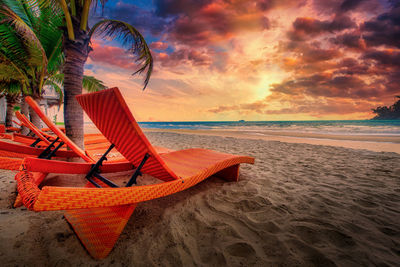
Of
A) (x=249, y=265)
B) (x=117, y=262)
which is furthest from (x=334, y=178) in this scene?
(x=117, y=262)

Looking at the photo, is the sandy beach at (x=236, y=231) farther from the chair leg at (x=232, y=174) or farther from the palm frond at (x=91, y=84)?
the palm frond at (x=91, y=84)

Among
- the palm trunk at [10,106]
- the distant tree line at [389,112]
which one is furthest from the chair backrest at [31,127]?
the distant tree line at [389,112]

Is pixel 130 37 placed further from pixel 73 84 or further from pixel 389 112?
pixel 389 112

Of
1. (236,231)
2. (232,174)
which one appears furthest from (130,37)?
(236,231)

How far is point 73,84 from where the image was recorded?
2.79 meters

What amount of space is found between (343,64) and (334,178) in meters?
27.9

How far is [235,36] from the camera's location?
31.3 feet

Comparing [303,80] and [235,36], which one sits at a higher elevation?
[303,80]

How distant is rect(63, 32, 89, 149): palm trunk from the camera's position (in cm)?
276

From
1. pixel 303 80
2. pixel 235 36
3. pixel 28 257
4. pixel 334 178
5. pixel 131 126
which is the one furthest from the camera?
pixel 303 80

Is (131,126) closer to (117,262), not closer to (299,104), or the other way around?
(117,262)

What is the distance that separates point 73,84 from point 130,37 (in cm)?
194

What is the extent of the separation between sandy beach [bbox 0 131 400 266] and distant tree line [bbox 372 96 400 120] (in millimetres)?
60532

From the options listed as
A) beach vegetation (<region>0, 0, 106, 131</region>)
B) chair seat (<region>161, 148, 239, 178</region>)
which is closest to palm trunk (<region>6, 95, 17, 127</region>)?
beach vegetation (<region>0, 0, 106, 131</region>)
